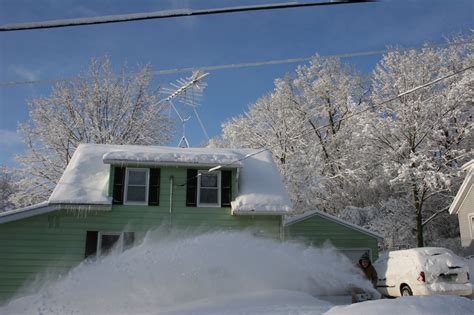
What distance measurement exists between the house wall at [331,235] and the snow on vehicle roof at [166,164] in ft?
6.16

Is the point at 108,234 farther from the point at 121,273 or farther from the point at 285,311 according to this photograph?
the point at 285,311

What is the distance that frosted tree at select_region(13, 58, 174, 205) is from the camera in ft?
87.2

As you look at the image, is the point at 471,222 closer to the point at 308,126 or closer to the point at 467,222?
the point at 467,222

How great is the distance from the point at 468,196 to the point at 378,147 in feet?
18.8

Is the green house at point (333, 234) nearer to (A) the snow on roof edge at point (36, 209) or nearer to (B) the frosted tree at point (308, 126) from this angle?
(A) the snow on roof edge at point (36, 209)

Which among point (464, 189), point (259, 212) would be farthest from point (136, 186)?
point (464, 189)

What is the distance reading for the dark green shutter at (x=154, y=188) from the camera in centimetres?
1688

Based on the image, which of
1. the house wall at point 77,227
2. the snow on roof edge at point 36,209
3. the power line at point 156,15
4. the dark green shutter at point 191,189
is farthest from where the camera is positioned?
the dark green shutter at point 191,189

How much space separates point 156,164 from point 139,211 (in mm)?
1849

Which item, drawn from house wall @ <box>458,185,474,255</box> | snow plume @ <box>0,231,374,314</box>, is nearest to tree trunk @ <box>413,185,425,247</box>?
house wall @ <box>458,185,474,255</box>

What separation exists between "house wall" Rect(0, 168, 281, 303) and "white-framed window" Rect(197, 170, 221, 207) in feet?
1.11

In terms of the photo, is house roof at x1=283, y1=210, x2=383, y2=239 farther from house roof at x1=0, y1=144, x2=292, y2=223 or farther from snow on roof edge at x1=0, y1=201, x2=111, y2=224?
snow on roof edge at x1=0, y1=201, x2=111, y2=224

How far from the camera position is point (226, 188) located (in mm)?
17453

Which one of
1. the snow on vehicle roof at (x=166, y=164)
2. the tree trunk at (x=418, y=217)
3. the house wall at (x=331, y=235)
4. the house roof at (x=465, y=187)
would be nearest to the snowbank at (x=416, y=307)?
the snow on vehicle roof at (x=166, y=164)
